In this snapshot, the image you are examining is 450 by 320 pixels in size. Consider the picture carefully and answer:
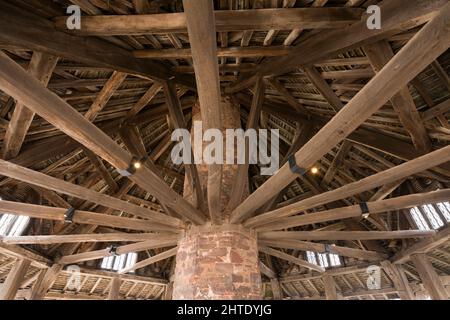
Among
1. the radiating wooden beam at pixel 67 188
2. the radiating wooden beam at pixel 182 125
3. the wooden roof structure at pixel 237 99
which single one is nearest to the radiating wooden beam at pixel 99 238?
the wooden roof structure at pixel 237 99

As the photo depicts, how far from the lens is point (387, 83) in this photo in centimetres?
222

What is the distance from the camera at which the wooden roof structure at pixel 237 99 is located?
8.45ft

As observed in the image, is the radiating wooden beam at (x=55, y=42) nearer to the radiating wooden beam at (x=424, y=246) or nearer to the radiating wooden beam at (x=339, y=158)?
the radiating wooden beam at (x=339, y=158)

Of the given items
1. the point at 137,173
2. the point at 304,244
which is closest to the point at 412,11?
the point at 137,173

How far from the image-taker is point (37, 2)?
3.33m

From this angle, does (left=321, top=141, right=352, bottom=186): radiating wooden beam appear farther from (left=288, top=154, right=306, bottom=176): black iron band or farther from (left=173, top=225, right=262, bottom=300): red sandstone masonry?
(left=288, top=154, right=306, bottom=176): black iron band

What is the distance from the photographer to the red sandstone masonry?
4.28m

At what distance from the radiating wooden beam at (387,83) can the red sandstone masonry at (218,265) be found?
1.95 metres

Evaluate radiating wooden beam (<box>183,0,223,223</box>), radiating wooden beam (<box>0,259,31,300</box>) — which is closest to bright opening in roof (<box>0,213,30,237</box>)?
radiating wooden beam (<box>0,259,31,300</box>)

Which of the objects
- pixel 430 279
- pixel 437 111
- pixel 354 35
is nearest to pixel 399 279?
pixel 430 279

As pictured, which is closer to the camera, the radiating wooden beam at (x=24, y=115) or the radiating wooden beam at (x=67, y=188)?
the radiating wooden beam at (x=67, y=188)

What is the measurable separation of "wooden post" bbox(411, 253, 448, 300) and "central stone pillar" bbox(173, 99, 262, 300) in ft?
20.3

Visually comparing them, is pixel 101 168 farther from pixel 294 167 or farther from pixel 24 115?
pixel 294 167

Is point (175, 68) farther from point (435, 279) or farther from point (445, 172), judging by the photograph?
point (435, 279)
